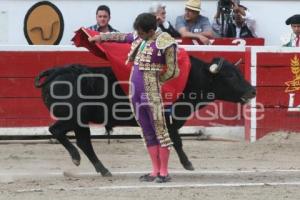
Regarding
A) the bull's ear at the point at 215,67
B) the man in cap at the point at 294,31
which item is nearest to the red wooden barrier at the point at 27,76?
the man in cap at the point at 294,31

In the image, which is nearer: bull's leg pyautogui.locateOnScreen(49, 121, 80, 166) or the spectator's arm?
bull's leg pyautogui.locateOnScreen(49, 121, 80, 166)

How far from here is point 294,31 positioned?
930cm

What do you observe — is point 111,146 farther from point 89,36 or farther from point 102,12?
point 89,36

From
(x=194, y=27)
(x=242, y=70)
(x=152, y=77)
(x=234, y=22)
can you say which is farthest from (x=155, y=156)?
(x=234, y=22)

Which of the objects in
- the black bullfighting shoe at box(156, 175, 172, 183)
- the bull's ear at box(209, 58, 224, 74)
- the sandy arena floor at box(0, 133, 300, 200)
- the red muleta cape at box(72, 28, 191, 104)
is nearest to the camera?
the sandy arena floor at box(0, 133, 300, 200)

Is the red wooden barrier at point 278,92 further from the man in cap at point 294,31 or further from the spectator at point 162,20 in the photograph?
the spectator at point 162,20

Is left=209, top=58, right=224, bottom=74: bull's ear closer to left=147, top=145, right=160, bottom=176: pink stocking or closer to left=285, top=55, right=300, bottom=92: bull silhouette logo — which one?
left=147, top=145, right=160, bottom=176: pink stocking

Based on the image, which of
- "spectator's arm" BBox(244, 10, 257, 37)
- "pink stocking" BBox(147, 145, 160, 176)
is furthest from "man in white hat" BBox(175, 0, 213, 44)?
"pink stocking" BBox(147, 145, 160, 176)

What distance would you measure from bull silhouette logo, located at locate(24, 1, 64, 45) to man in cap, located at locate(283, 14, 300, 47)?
102 inches

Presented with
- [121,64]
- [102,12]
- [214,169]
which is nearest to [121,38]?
[121,64]

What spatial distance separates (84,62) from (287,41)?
2.39 m

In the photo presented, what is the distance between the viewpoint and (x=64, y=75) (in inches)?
264

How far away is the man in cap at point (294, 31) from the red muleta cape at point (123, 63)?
9.09 ft

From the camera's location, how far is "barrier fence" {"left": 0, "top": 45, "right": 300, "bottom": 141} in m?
9.11
